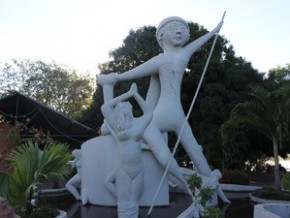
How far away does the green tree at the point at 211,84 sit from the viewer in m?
18.5

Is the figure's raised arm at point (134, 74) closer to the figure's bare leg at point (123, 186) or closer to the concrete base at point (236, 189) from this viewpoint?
the figure's bare leg at point (123, 186)

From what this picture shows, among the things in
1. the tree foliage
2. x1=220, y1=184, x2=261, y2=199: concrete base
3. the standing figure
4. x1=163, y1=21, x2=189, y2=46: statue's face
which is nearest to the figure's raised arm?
x1=163, y1=21, x2=189, y2=46: statue's face

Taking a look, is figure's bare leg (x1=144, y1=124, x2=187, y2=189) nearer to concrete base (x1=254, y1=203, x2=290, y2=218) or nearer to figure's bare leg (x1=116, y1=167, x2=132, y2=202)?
figure's bare leg (x1=116, y1=167, x2=132, y2=202)

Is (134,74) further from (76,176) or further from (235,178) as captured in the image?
(235,178)

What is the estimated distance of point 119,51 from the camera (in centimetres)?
2239

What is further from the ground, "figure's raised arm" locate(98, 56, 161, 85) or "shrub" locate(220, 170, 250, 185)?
"figure's raised arm" locate(98, 56, 161, 85)

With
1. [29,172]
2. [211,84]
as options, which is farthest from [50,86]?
[29,172]

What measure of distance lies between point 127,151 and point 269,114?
16.6 feet

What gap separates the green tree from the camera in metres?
18.5

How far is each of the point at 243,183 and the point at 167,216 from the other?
5.73 m

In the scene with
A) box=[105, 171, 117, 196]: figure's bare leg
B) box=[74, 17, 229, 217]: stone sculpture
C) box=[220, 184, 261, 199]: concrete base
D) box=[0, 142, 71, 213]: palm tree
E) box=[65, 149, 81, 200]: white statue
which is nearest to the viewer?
box=[0, 142, 71, 213]: palm tree

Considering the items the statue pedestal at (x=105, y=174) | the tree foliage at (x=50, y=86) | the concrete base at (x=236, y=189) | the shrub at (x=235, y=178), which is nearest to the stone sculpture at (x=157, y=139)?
the statue pedestal at (x=105, y=174)

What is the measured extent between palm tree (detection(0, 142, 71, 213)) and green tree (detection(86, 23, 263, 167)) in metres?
12.8

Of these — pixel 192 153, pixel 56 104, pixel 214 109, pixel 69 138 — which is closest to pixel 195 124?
pixel 214 109
